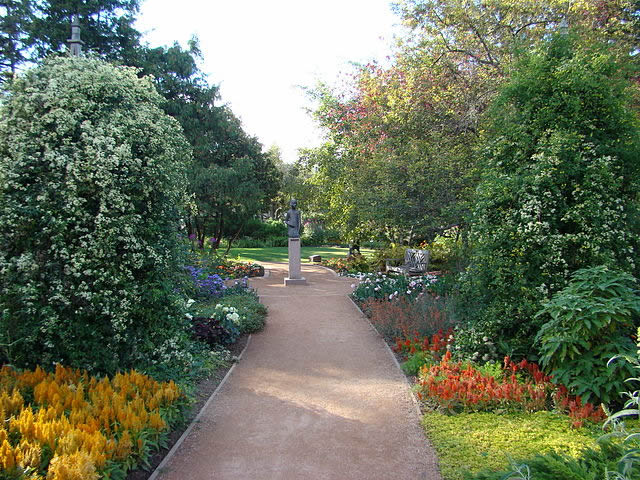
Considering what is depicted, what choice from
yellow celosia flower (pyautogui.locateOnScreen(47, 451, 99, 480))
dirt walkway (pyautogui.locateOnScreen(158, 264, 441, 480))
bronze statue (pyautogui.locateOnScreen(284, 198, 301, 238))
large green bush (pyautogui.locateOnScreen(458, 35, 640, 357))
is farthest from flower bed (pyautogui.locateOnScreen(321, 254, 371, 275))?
yellow celosia flower (pyautogui.locateOnScreen(47, 451, 99, 480))

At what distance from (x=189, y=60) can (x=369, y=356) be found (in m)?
13.7

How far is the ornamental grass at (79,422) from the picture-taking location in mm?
2727

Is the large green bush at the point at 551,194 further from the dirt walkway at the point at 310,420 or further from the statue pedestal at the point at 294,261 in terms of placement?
the statue pedestal at the point at 294,261

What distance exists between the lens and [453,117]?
10047 millimetres

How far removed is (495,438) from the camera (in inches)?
151

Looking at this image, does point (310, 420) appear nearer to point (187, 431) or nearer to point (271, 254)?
point (187, 431)

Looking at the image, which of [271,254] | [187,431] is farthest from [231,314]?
[271,254]

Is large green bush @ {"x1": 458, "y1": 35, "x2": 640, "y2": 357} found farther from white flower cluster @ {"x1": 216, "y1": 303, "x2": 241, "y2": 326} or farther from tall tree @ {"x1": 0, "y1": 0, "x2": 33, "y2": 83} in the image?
tall tree @ {"x1": 0, "y1": 0, "x2": 33, "y2": 83}

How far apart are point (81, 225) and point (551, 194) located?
16.4ft

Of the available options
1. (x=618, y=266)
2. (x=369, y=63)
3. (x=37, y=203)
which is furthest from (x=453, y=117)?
(x=37, y=203)

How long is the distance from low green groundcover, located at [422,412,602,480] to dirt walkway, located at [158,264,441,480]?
167 mm

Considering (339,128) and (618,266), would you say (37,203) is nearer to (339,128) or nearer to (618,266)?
(618,266)

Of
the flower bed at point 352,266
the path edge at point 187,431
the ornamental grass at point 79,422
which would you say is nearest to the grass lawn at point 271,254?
the flower bed at point 352,266

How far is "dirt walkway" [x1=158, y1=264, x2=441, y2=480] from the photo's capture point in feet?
11.6
